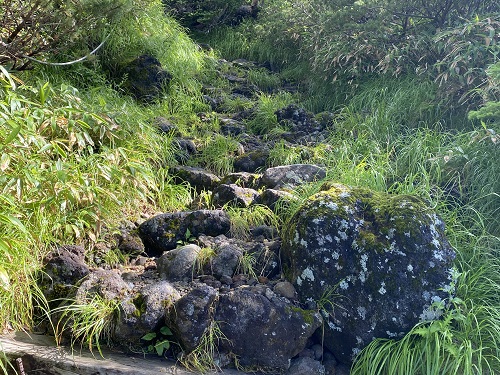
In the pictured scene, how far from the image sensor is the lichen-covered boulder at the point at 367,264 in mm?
3111

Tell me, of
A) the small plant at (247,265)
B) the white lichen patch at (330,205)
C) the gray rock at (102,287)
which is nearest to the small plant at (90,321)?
the gray rock at (102,287)

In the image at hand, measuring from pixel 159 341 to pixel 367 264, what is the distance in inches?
51.0

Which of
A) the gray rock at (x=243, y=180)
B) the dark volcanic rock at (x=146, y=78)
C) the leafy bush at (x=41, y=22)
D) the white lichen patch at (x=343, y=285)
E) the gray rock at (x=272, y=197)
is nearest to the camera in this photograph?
the white lichen patch at (x=343, y=285)

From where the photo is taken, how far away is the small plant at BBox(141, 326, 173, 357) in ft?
10.1

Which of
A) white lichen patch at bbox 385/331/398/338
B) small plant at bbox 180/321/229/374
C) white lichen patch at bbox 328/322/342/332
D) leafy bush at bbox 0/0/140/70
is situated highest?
leafy bush at bbox 0/0/140/70

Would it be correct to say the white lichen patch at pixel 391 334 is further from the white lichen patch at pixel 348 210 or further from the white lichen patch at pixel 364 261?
the white lichen patch at pixel 348 210

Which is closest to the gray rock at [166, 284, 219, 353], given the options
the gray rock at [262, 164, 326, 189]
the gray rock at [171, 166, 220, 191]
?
the gray rock at [262, 164, 326, 189]

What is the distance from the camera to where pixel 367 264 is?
3.22 meters

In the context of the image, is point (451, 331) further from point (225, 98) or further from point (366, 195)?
point (225, 98)

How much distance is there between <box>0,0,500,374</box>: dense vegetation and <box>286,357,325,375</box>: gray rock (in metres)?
0.22

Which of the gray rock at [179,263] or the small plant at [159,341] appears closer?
the small plant at [159,341]

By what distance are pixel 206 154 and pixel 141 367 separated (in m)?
2.95

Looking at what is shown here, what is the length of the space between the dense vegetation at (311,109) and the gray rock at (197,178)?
110 millimetres

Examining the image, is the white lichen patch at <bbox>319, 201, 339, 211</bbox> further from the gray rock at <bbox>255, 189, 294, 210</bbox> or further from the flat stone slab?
the flat stone slab
